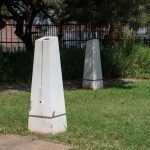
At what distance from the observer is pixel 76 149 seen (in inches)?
285

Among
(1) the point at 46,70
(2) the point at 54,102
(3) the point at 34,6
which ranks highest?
(3) the point at 34,6

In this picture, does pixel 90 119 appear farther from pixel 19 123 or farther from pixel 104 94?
pixel 104 94

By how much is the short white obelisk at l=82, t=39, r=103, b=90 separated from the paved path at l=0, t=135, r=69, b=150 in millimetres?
6644

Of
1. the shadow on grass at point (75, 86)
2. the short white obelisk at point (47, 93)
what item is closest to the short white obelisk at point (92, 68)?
the shadow on grass at point (75, 86)

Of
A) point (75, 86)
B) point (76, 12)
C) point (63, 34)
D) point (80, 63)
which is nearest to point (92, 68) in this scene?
point (75, 86)

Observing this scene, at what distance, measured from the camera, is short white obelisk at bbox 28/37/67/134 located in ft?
26.7

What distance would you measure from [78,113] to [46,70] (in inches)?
80.9

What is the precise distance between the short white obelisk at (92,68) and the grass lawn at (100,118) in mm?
760

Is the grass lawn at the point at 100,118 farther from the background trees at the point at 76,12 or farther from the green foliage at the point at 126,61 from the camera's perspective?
the green foliage at the point at 126,61

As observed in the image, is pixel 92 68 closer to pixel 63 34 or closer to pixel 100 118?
pixel 63 34

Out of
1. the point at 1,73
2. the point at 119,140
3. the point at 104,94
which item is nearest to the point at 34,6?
the point at 1,73

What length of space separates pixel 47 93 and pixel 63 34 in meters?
10.6

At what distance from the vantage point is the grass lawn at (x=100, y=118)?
7.71 meters

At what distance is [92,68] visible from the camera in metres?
14.5
